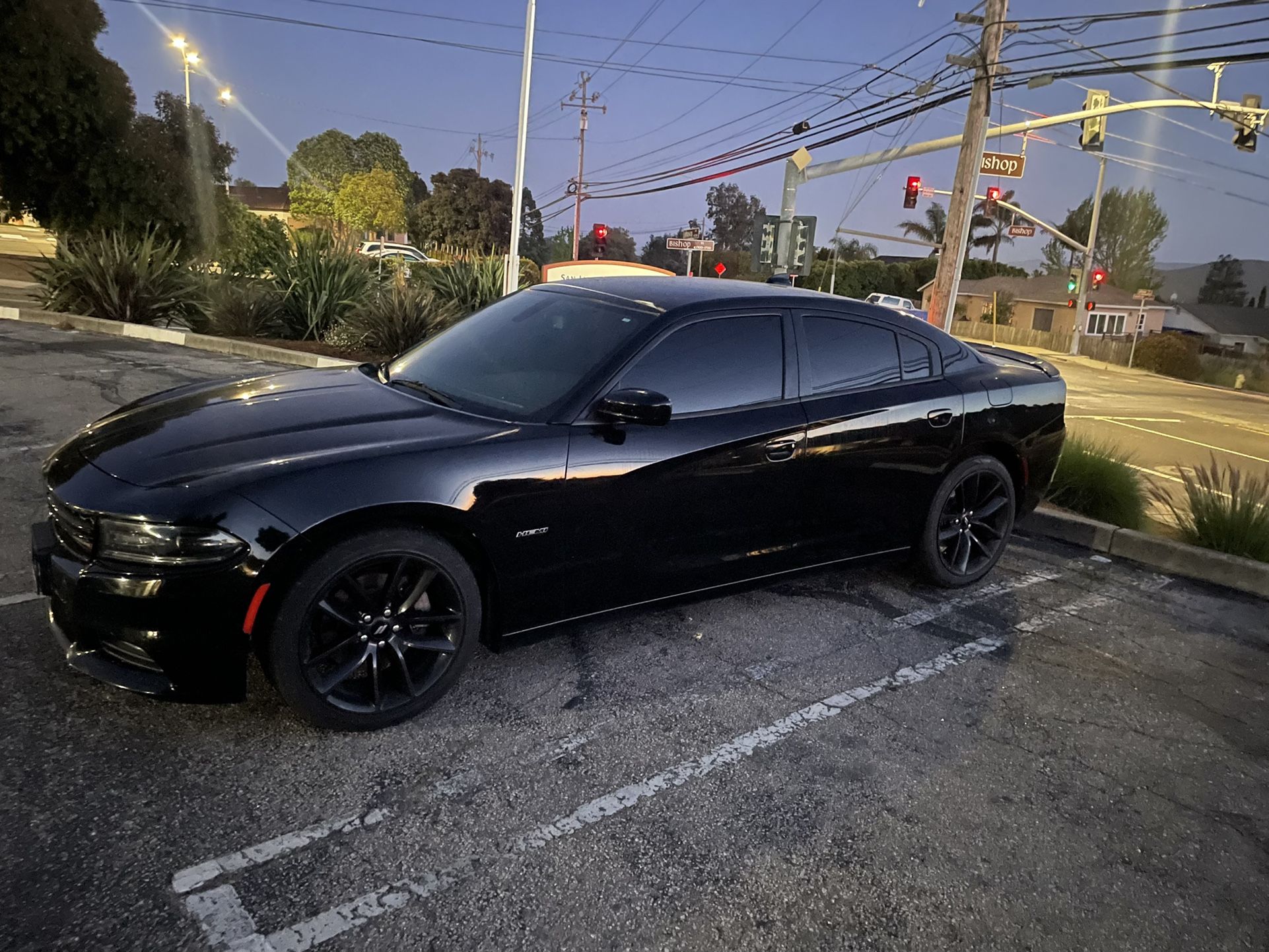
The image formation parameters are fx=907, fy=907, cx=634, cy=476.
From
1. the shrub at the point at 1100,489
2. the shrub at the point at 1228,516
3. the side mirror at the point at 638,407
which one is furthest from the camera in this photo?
the shrub at the point at 1100,489

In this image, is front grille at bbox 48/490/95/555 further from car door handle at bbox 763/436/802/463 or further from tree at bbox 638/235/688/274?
tree at bbox 638/235/688/274

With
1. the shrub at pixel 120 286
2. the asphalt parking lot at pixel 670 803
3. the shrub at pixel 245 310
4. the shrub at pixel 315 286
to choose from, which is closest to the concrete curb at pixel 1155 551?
the asphalt parking lot at pixel 670 803

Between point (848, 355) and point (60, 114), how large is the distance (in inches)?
821

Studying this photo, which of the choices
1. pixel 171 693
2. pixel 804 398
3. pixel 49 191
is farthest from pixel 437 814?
pixel 49 191

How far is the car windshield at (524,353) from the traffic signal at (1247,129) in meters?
18.7

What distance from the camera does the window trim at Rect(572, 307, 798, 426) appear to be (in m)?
3.61

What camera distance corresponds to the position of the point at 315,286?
1337cm

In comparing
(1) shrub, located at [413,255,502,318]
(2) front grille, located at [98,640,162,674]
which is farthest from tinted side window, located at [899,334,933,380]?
(1) shrub, located at [413,255,502,318]

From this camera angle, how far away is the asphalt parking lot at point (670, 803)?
7.91 ft

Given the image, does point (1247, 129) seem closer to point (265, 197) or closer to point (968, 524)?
point (968, 524)

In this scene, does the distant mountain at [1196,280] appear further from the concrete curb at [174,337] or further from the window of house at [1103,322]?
the concrete curb at [174,337]

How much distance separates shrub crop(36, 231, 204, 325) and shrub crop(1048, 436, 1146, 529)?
1192cm

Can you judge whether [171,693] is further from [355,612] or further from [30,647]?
[30,647]

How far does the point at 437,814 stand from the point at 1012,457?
154 inches
